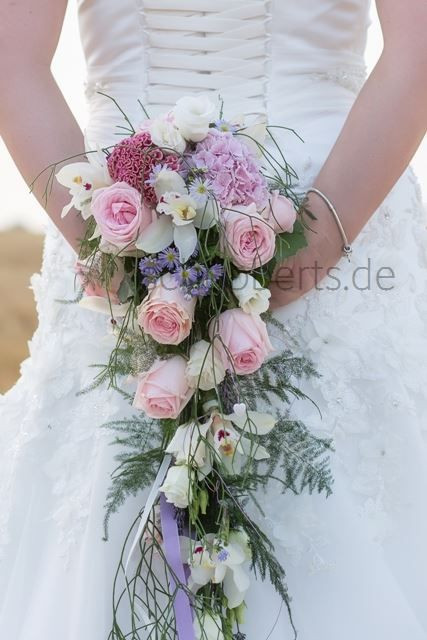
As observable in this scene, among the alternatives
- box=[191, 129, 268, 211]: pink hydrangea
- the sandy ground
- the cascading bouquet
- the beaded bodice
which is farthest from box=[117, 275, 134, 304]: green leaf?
the sandy ground

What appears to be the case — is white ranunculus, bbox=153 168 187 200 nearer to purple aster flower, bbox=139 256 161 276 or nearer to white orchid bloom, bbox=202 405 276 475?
purple aster flower, bbox=139 256 161 276

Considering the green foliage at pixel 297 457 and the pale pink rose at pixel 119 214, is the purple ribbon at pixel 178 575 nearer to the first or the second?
the green foliage at pixel 297 457

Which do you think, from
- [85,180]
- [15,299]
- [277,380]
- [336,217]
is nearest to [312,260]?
[336,217]

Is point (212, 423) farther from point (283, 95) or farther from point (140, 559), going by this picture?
point (283, 95)

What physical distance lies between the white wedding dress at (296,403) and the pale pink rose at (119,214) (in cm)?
29

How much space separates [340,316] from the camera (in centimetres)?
174

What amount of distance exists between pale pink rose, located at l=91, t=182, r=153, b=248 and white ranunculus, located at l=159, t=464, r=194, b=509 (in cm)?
39

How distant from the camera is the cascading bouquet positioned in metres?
1.44

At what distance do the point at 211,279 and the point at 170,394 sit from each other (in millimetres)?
204

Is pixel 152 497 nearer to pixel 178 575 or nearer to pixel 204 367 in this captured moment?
pixel 178 575

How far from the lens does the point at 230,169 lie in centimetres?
145

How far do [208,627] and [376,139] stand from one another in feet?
3.05

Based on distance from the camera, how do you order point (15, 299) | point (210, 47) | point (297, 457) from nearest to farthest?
point (297, 457), point (210, 47), point (15, 299)

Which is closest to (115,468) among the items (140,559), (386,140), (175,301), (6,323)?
(140,559)
